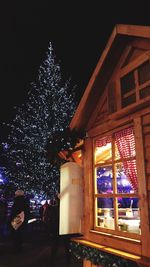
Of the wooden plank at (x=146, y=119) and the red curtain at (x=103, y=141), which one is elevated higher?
the wooden plank at (x=146, y=119)

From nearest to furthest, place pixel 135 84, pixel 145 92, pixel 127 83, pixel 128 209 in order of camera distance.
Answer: pixel 145 92
pixel 135 84
pixel 127 83
pixel 128 209

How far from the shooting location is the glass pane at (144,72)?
5.36m

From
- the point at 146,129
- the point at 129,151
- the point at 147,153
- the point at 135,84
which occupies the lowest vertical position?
the point at 147,153

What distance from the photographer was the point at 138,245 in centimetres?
476

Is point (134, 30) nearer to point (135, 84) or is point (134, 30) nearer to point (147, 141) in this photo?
point (135, 84)

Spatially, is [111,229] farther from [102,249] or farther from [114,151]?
[114,151]

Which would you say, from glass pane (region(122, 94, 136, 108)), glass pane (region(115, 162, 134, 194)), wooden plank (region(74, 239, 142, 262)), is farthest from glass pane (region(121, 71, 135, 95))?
wooden plank (region(74, 239, 142, 262))

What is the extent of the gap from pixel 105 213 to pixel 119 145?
200 centimetres

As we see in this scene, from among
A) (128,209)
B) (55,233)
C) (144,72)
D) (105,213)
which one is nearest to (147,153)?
(144,72)

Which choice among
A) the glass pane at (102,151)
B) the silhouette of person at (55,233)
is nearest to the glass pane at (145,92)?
the glass pane at (102,151)

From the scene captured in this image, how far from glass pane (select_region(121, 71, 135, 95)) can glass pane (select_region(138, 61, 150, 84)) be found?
8.8 inches

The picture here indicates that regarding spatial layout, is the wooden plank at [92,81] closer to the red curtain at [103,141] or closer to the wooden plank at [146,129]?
the red curtain at [103,141]

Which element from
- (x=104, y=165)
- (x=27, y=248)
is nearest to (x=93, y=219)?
(x=104, y=165)

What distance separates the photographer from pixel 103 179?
6.64 meters
